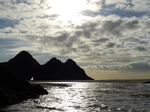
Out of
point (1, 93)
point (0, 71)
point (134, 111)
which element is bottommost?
point (134, 111)

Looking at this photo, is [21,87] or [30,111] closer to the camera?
[30,111]

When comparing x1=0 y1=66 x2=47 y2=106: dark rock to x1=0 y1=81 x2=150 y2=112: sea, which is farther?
x1=0 y1=66 x2=47 y2=106: dark rock

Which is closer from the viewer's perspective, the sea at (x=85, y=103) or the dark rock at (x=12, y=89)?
the sea at (x=85, y=103)

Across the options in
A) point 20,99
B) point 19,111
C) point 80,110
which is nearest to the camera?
point 19,111

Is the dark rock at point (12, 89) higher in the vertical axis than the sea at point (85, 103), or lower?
higher

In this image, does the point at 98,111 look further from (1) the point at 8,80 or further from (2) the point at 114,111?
(1) the point at 8,80

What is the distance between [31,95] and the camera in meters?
44.3

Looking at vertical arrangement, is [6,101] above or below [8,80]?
below

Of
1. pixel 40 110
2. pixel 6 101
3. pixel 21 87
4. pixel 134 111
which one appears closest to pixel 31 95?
pixel 21 87

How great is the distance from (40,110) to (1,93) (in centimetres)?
830

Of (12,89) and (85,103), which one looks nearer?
(85,103)

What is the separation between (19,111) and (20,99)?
485 inches

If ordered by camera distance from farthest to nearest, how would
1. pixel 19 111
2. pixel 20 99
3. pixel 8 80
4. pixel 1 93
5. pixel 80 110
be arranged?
pixel 8 80 → pixel 20 99 → pixel 1 93 → pixel 80 110 → pixel 19 111

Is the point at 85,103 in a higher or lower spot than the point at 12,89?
lower
